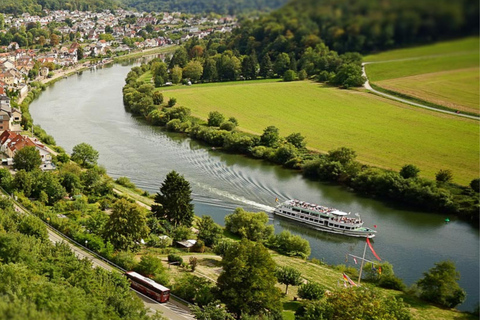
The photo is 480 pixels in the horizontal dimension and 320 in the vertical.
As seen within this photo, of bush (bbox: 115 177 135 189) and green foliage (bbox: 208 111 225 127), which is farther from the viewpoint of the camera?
green foliage (bbox: 208 111 225 127)

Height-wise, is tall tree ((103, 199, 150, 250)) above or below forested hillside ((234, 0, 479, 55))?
below

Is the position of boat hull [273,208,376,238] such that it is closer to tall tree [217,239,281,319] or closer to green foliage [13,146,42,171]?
tall tree [217,239,281,319]

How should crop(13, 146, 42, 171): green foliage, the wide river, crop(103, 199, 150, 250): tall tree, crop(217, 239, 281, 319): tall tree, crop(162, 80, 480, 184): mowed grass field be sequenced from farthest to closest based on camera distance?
crop(162, 80, 480, 184): mowed grass field, crop(13, 146, 42, 171): green foliage, the wide river, crop(103, 199, 150, 250): tall tree, crop(217, 239, 281, 319): tall tree

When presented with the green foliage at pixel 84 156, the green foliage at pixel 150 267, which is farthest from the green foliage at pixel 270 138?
the green foliage at pixel 150 267

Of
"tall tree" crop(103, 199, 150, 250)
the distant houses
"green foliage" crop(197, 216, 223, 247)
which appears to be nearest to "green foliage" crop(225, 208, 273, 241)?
"green foliage" crop(197, 216, 223, 247)

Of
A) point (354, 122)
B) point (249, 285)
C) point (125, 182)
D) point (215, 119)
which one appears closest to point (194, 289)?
point (249, 285)

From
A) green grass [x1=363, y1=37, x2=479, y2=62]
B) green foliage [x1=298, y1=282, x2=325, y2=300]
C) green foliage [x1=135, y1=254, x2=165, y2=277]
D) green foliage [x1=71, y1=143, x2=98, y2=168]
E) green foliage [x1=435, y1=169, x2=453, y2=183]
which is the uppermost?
green grass [x1=363, y1=37, x2=479, y2=62]

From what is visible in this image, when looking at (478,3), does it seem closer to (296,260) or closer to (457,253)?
(296,260)

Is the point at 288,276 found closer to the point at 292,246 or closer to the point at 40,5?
the point at 292,246

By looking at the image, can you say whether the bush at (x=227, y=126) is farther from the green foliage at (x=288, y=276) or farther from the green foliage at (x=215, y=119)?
the green foliage at (x=288, y=276)
